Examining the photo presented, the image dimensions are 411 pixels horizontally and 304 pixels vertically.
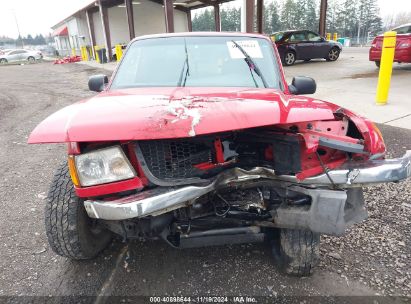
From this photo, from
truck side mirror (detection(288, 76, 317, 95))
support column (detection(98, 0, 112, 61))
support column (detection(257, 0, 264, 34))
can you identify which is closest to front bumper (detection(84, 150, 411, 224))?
truck side mirror (detection(288, 76, 317, 95))

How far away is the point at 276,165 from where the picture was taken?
195cm

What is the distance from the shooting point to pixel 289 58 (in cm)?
1566

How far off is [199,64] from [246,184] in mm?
1452

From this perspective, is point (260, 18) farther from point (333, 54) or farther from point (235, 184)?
point (235, 184)

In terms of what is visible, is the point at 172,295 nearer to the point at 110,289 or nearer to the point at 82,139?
the point at 110,289

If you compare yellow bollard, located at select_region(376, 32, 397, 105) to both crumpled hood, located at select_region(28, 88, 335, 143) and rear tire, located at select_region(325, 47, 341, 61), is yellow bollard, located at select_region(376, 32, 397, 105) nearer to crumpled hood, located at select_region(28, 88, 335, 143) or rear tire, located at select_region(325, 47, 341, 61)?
crumpled hood, located at select_region(28, 88, 335, 143)

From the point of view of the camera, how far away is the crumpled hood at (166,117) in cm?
162

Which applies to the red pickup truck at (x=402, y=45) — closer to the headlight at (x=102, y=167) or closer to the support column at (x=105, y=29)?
the headlight at (x=102, y=167)

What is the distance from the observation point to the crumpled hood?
1.62m

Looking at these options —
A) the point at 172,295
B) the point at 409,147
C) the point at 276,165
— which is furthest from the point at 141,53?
the point at 409,147

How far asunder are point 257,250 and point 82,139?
1.70m

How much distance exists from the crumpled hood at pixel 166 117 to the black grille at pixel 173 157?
0.23m

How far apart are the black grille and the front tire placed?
74 cm

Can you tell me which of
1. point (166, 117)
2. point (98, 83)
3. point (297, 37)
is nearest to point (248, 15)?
point (297, 37)
